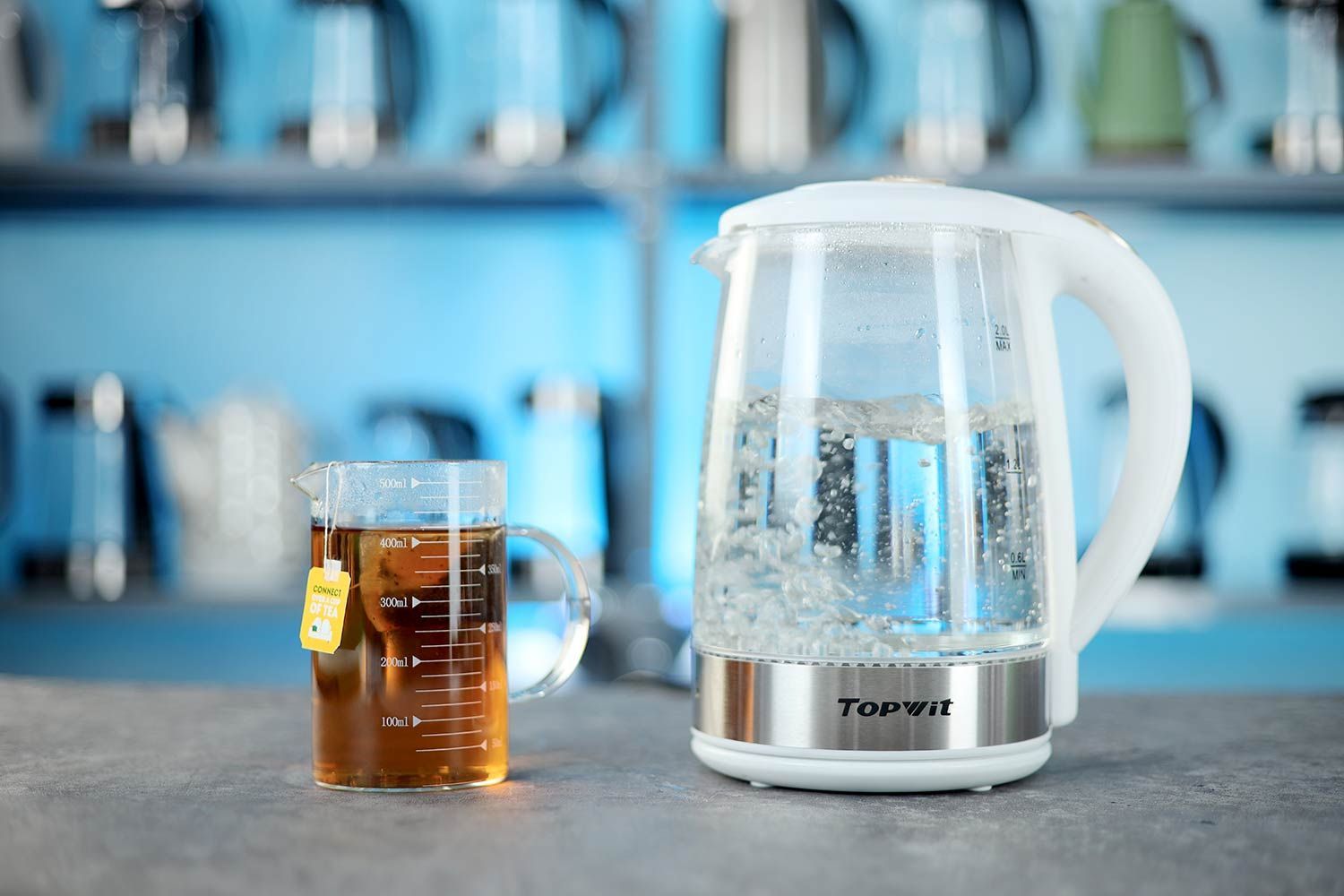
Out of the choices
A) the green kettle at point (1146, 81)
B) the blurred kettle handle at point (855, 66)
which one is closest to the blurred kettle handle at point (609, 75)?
the blurred kettle handle at point (855, 66)

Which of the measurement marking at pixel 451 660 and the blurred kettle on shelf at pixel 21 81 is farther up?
the blurred kettle on shelf at pixel 21 81

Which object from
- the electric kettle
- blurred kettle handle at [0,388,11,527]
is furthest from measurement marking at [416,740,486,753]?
blurred kettle handle at [0,388,11,527]

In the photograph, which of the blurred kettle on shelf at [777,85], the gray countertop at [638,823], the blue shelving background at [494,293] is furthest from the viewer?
the blue shelving background at [494,293]

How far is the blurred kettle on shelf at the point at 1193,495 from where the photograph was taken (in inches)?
72.7

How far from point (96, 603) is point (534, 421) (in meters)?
0.61

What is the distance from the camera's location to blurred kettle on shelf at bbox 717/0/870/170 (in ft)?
5.93

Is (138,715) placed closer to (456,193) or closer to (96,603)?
(96,603)

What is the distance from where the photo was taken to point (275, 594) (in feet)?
5.92

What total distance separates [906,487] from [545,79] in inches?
53.9

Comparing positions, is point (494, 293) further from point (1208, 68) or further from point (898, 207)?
point (898, 207)

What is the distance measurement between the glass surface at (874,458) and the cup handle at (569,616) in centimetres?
5

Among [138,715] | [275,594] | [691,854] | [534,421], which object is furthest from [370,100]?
[691,854]

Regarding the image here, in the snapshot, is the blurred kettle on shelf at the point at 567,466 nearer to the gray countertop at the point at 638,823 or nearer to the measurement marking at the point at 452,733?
the gray countertop at the point at 638,823

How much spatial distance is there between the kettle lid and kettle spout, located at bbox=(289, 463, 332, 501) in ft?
0.73
